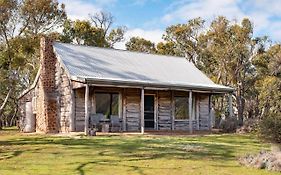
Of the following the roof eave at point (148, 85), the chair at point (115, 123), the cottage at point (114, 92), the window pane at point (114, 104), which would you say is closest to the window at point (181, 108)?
the cottage at point (114, 92)

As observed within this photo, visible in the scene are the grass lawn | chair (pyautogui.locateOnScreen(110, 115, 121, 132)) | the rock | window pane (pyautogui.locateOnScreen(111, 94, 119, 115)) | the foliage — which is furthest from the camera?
the foliage

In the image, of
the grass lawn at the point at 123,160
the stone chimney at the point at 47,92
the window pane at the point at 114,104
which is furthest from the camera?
the stone chimney at the point at 47,92

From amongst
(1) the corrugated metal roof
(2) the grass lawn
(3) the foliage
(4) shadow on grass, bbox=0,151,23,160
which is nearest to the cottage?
(1) the corrugated metal roof

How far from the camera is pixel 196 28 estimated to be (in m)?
40.9

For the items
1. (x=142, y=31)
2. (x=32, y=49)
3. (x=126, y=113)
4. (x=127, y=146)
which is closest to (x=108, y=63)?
(x=126, y=113)

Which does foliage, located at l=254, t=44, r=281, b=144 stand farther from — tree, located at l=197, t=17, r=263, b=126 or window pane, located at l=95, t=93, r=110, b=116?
window pane, located at l=95, t=93, r=110, b=116

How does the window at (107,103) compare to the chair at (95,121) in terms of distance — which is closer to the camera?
the chair at (95,121)

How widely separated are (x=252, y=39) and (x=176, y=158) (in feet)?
96.4

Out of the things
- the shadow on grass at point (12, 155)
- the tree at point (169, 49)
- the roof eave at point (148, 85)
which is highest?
the tree at point (169, 49)

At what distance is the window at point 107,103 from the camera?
22.3 m

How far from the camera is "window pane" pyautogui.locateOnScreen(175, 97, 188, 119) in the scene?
81.4 feet

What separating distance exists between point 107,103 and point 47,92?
12.7ft

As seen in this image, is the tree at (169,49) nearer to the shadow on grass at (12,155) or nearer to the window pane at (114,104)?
the window pane at (114,104)

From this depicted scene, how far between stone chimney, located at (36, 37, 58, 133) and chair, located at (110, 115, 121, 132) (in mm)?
3510
